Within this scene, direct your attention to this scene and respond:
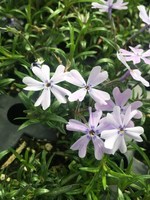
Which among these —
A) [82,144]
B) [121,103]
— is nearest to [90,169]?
[82,144]

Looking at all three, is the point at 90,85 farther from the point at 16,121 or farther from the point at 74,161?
the point at 16,121

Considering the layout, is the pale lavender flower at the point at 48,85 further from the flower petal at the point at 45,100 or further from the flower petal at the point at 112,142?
the flower petal at the point at 112,142

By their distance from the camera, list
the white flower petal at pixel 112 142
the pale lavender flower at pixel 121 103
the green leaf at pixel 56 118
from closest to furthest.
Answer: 1. the white flower petal at pixel 112 142
2. the pale lavender flower at pixel 121 103
3. the green leaf at pixel 56 118

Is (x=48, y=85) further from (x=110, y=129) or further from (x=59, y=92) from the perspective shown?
(x=110, y=129)

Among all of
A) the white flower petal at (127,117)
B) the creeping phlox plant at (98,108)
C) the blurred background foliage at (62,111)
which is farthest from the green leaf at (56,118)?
the white flower petal at (127,117)

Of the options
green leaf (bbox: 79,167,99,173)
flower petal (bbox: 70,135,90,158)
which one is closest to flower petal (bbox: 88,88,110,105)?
flower petal (bbox: 70,135,90,158)

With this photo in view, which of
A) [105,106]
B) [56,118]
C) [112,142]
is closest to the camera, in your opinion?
[112,142]

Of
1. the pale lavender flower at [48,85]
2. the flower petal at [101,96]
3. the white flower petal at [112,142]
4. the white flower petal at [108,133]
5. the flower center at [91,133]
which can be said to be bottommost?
the flower center at [91,133]
